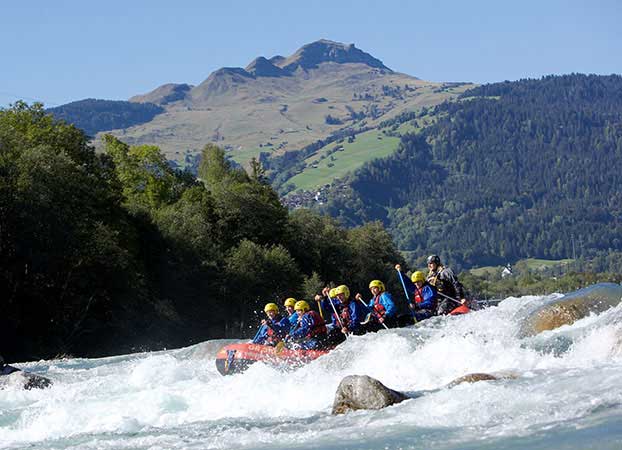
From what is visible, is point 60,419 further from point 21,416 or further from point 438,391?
point 438,391

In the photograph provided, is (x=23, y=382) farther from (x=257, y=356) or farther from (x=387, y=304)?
(x=387, y=304)

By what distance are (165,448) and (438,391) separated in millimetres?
5454

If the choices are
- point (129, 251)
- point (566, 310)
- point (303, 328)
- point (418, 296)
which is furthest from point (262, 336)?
point (129, 251)

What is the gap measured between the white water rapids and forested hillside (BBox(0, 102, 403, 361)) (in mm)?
20512

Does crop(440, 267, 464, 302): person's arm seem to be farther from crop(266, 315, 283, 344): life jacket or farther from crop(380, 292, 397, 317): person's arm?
crop(266, 315, 283, 344): life jacket

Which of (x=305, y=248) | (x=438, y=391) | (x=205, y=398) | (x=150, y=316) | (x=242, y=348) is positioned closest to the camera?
(x=438, y=391)

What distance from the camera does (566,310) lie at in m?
25.9

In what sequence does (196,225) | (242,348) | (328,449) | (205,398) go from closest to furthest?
1. (328,449)
2. (205,398)
3. (242,348)
4. (196,225)

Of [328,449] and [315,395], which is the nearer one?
[328,449]

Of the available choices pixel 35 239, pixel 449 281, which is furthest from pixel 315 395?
pixel 35 239

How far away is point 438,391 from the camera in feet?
64.3

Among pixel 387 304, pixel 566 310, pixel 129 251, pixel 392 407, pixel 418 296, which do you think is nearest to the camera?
pixel 392 407

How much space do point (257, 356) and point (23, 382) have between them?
6.25 meters

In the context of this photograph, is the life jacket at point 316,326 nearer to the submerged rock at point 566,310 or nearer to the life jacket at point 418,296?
the life jacket at point 418,296
